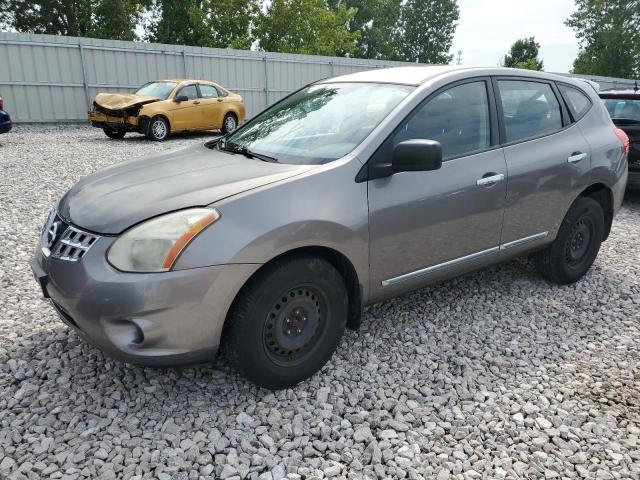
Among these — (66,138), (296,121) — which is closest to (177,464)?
(296,121)

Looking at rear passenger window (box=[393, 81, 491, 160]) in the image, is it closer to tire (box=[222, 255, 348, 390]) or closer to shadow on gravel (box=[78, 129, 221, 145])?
tire (box=[222, 255, 348, 390])

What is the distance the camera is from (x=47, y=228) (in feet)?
9.14

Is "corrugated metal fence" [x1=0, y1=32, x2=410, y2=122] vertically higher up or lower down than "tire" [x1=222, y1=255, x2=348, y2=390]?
higher up

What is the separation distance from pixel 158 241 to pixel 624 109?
7.38m

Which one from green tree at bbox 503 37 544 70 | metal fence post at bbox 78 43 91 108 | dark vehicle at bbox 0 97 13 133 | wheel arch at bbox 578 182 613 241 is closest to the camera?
wheel arch at bbox 578 182 613 241

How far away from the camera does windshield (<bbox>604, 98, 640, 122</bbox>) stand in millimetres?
7172

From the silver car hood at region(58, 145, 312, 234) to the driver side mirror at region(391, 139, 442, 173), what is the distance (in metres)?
0.51

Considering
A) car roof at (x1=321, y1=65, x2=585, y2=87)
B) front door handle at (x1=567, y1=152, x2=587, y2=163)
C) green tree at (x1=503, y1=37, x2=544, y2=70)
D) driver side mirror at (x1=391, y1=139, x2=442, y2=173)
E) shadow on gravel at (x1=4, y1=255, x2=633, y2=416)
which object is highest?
green tree at (x1=503, y1=37, x2=544, y2=70)

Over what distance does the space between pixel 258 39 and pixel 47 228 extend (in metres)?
31.9

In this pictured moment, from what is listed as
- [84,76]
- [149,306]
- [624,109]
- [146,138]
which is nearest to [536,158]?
[149,306]

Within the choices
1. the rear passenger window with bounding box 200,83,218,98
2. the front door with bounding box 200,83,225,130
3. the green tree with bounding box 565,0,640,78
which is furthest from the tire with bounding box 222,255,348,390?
the green tree with bounding box 565,0,640,78

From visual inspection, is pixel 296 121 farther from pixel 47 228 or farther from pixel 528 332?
pixel 528 332

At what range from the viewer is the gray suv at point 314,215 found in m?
2.31

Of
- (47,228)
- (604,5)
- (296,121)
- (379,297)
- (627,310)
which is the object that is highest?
(604,5)
